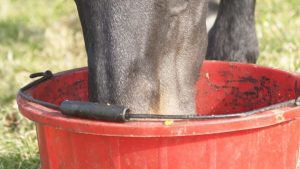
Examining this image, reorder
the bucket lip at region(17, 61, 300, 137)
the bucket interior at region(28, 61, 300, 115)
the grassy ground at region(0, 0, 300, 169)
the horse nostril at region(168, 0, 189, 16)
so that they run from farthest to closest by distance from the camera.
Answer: the grassy ground at region(0, 0, 300, 169) → the bucket interior at region(28, 61, 300, 115) → the horse nostril at region(168, 0, 189, 16) → the bucket lip at region(17, 61, 300, 137)

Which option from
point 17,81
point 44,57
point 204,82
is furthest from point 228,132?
point 44,57

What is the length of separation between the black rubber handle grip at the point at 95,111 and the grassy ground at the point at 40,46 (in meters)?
0.79

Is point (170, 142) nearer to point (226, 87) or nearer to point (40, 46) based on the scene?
point (226, 87)

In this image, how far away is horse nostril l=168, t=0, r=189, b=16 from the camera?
1197mm

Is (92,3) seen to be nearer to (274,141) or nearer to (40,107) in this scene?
(40,107)

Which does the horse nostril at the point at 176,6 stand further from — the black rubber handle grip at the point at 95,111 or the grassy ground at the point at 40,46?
the grassy ground at the point at 40,46

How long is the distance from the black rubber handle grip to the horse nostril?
0.24m

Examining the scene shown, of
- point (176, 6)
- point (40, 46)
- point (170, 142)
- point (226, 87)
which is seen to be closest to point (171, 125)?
point (170, 142)

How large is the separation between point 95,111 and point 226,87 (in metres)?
0.66

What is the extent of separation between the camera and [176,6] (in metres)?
1.22

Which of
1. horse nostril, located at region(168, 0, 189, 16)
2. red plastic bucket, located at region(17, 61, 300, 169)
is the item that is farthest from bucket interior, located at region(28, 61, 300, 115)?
horse nostril, located at region(168, 0, 189, 16)

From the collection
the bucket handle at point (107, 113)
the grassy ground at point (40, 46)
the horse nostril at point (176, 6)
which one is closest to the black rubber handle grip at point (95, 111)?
the bucket handle at point (107, 113)

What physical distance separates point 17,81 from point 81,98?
46.4 inches

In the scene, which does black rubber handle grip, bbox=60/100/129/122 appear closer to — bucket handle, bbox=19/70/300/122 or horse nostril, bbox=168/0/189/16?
bucket handle, bbox=19/70/300/122
